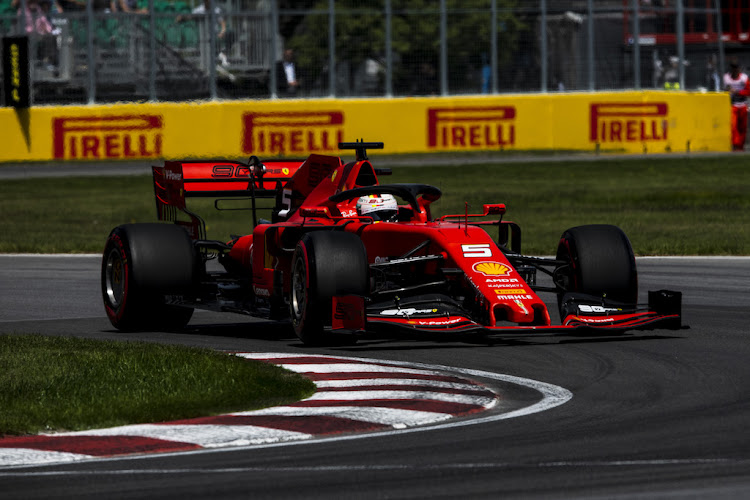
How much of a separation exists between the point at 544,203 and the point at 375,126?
931 centimetres

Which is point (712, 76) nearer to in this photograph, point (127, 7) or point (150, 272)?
point (127, 7)

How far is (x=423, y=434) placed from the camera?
A: 7520 millimetres

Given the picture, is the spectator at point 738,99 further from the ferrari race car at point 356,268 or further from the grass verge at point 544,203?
the ferrari race car at point 356,268

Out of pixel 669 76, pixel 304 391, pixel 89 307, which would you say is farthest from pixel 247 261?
pixel 669 76

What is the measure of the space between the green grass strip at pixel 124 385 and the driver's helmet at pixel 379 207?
199 centimetres

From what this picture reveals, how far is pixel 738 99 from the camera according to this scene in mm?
36750

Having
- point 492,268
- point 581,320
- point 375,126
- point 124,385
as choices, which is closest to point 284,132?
point 375,126

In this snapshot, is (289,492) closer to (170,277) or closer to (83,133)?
(170,277)

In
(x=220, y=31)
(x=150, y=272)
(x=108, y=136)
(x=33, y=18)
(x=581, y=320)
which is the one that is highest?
(x=33, y=18)

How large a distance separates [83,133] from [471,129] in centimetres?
853

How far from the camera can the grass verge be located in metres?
20.6

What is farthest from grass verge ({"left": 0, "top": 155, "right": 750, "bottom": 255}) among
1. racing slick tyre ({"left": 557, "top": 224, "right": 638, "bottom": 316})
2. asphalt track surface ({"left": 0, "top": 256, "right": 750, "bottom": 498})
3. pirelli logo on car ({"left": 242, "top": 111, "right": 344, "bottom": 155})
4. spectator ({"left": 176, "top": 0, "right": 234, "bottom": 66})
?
asphalt track surface ({"left": 0, "top": 256, "right": 750, "bottom": 498})

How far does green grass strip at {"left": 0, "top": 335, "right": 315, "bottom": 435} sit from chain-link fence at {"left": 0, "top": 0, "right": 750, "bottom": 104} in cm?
2382

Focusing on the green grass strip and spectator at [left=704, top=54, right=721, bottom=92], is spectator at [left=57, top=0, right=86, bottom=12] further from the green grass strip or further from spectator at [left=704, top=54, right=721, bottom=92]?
the green grass strip
